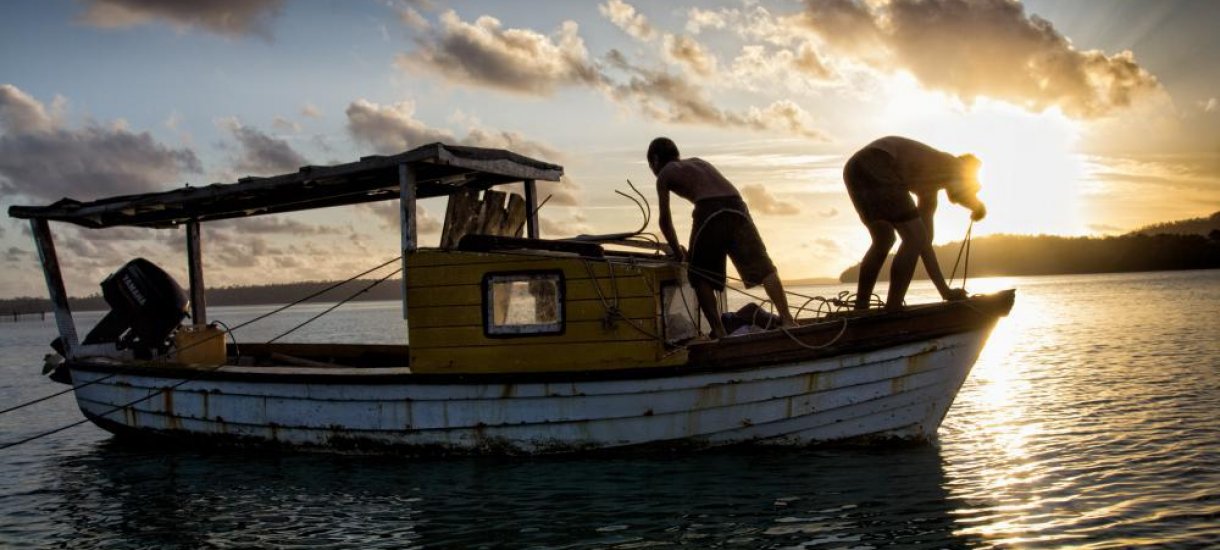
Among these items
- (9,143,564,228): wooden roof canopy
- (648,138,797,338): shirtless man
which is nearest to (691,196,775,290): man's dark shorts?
(648,138,797,338): shirtless man

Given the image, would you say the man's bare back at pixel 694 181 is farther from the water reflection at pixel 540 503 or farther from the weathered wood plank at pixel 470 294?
the water reflection at pixel 540 503

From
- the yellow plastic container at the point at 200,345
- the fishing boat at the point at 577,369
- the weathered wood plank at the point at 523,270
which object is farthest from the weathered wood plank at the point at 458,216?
the yellow plastic container at the point at 200,345

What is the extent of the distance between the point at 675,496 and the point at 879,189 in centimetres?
355

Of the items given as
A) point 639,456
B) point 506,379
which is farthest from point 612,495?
point 506,379

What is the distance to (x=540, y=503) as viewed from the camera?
8.29m

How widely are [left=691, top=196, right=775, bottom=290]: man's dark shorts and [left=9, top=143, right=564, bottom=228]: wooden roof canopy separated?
10.0 ft

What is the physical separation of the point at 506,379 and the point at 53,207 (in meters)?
8.15

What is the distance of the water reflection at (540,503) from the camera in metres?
7.25

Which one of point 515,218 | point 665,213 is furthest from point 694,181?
point 515,218

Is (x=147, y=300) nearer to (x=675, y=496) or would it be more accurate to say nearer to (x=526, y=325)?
(x=526, y=325)

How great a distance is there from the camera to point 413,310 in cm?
972

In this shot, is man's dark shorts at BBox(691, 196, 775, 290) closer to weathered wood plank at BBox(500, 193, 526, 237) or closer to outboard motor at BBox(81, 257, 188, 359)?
weathered wood plank at BBox(500, 193, 526, 237)

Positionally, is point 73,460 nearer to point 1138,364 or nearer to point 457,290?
point 457,290

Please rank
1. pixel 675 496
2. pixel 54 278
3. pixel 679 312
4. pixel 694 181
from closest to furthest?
pixel 675 496
pixel 694 181
pixel 679 312
pixel 54 278
